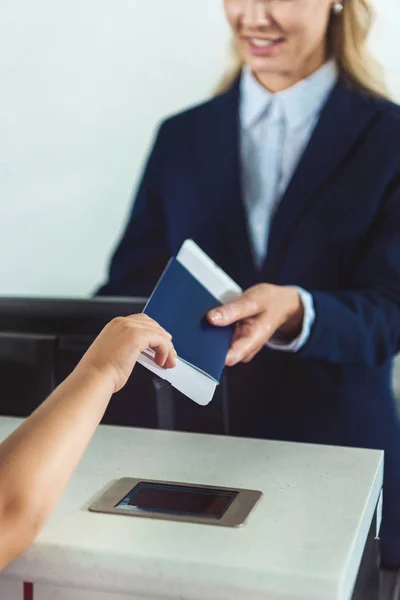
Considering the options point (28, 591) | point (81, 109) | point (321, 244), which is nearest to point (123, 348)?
point (28, 591)

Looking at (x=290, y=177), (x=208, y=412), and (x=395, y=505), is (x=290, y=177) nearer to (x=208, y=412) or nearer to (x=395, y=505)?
(x=208, y=412)

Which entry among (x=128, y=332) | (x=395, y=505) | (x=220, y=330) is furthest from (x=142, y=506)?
(x=395, y=505)

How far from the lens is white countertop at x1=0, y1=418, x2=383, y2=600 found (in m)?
0.90

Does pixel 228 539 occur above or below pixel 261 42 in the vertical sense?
below

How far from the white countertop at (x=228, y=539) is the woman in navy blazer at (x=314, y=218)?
38 centimetres

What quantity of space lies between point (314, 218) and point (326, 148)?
0.46 ft

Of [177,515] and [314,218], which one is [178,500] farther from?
[314,218]

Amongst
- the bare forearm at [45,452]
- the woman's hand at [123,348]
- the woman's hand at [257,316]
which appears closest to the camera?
the bare forearm at [45,452]

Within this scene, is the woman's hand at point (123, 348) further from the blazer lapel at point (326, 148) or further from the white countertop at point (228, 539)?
the blazer lapel at point (326, 148)

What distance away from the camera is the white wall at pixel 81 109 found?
5.86 feet

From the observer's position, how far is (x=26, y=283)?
6.40 ft

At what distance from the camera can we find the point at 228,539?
97 centimetres

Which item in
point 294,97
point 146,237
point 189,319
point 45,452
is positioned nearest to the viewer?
point 45,452

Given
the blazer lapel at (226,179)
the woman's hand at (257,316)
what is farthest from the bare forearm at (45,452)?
the blazer lapel at (226,179)
